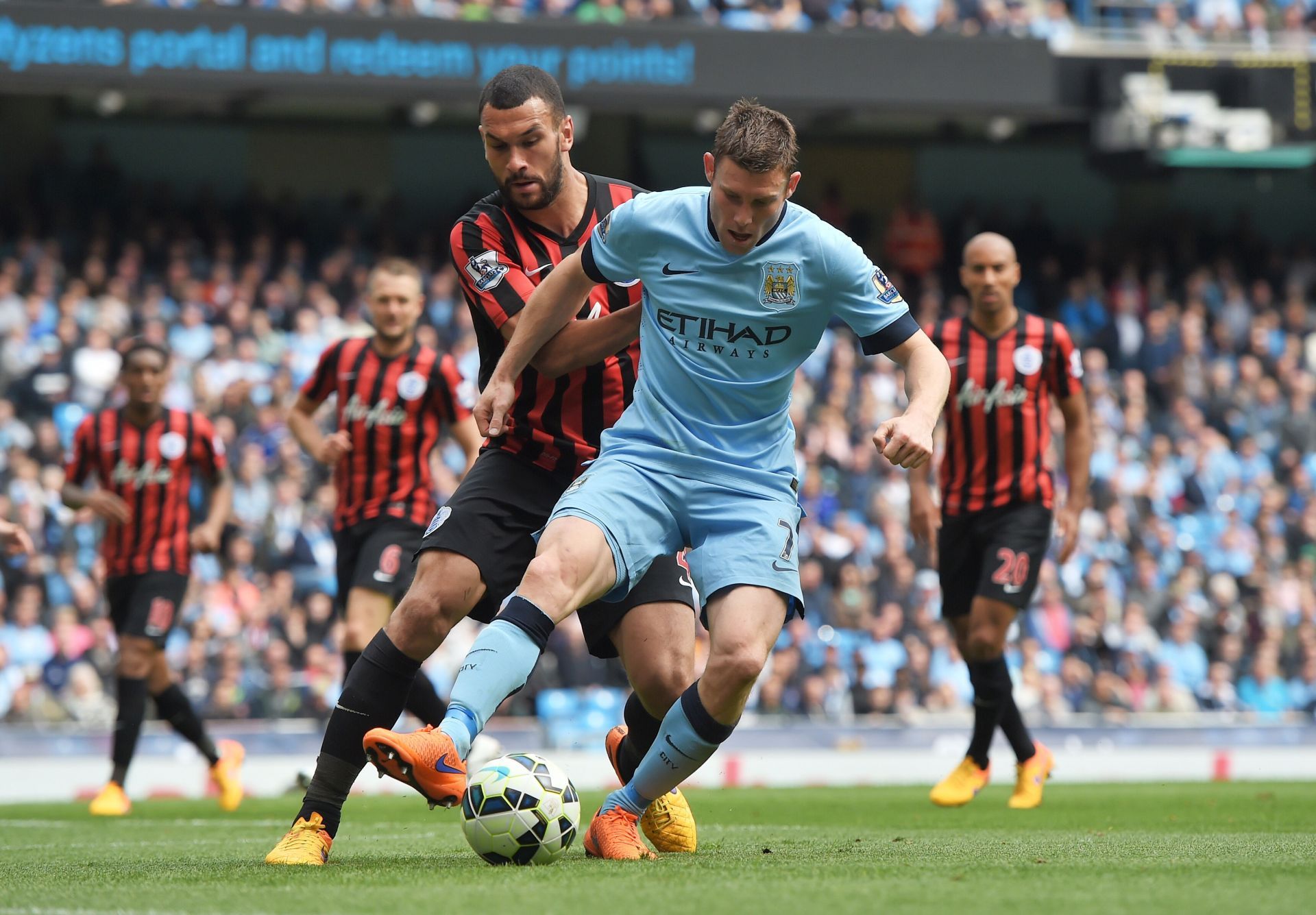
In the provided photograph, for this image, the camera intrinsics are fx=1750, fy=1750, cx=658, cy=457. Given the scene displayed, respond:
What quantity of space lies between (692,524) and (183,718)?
537cm

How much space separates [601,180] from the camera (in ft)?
19.7

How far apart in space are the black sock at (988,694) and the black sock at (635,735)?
3.20 metres

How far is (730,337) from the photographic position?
523 cm

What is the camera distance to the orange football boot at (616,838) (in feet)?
17.0

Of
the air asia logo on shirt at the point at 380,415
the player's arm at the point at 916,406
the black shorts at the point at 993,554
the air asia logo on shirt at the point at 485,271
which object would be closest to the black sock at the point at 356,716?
the air asia logo on shirt at the point at 485,271

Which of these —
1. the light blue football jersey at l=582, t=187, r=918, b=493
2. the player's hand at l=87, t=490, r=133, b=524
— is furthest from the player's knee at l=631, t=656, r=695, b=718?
the player's hand at l=87, t=490, r=133, b=524

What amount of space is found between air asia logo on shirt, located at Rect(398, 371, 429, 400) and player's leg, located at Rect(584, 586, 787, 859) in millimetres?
4291

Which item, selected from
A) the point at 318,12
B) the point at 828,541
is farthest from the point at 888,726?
the point at 318,12

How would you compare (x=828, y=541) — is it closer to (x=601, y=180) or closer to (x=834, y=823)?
(x=834, y=823)

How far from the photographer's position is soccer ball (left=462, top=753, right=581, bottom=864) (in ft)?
15.5

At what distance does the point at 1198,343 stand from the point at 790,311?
52.6ft

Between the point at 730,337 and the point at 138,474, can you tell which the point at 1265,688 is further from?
the point at 730,337

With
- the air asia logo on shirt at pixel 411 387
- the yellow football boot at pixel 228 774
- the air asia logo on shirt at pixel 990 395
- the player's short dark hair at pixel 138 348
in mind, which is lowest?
the yellow football boot at pixel 228 774

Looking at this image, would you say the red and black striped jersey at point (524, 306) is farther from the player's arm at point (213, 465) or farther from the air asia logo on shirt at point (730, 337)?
the player's arm at point (213, 465)
